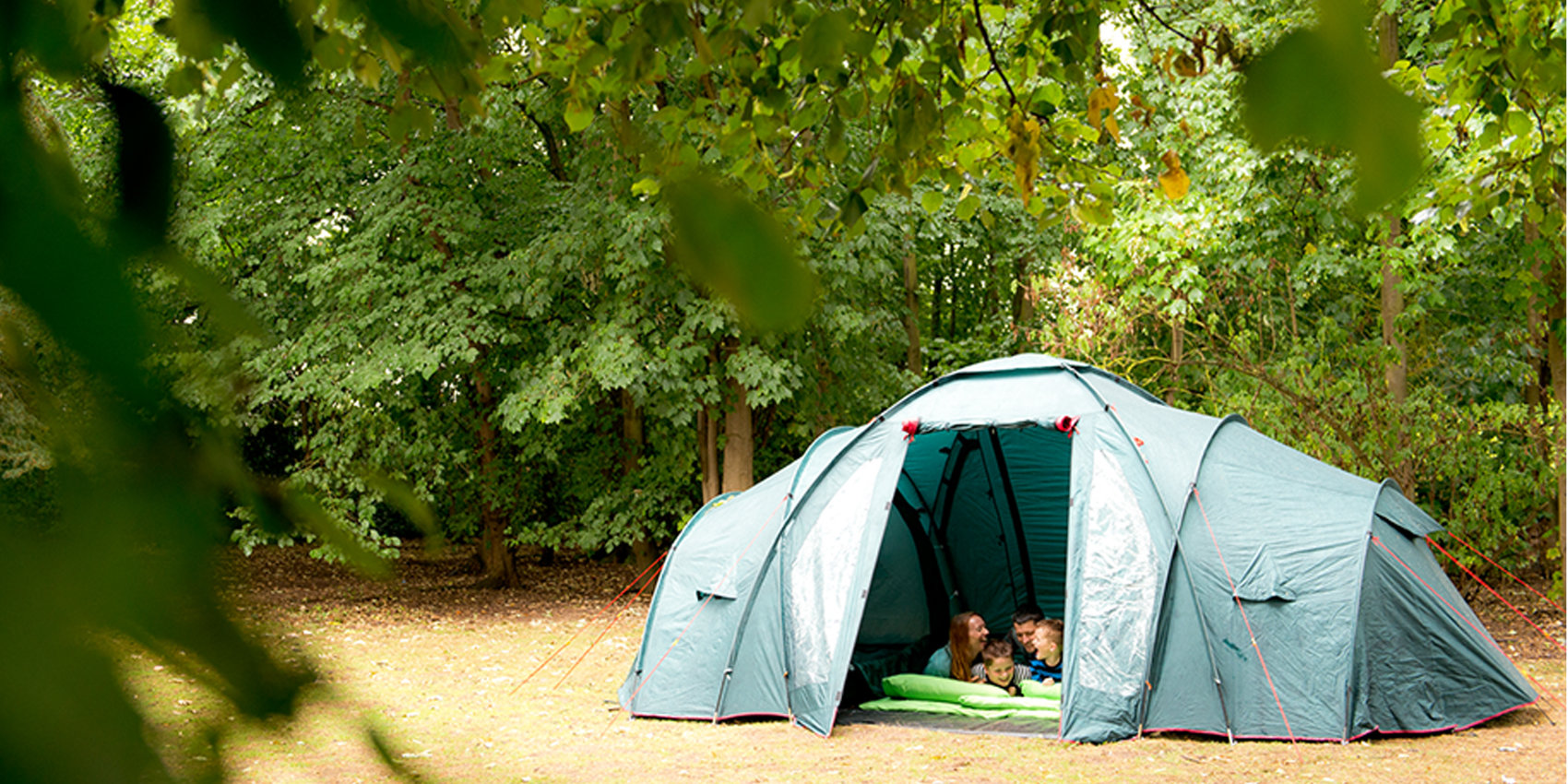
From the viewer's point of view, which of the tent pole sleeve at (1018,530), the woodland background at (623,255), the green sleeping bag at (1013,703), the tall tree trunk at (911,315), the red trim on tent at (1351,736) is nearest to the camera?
the woodland background at (623,255)

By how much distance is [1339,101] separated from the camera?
19.3 inches

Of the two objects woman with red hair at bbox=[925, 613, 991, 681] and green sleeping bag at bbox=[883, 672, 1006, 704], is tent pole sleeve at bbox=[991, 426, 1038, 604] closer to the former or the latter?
woman with red hair at bbox=[925, 613, 991, 681]

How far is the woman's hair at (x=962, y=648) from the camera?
20.7 ft

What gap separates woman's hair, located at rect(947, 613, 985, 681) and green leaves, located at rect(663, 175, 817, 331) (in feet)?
20.0

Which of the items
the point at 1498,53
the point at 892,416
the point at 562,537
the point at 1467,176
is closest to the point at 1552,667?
the point at 1467,176

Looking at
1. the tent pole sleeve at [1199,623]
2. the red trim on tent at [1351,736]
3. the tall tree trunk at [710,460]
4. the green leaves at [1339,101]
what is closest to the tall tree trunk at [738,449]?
the tall tree trunk at [710,460]

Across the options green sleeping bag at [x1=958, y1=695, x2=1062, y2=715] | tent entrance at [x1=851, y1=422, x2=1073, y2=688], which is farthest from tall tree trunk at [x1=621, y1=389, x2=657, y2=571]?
green sleeping bag at [x1=958, y1=695, x2=1062, y2=715]

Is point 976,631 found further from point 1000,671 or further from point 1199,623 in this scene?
point 1199,623

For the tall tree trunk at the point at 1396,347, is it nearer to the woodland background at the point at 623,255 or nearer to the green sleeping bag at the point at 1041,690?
the woodland background at the point at 623,255

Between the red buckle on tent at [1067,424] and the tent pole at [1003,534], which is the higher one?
the red buckle on tent at [1067,424]

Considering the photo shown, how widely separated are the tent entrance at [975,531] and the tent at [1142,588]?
0.67m

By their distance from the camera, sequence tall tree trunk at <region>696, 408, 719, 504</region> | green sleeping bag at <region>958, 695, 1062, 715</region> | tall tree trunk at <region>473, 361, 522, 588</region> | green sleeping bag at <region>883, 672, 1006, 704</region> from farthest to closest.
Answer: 1. tall tree trunk at <region>473, 361, 522, 588</region>
2. tall tree trunk at <region>696, 408, 719, 504</region>
3. green sleeping bag at <region>883, 672, 1006, 704</region>
4. green sleeping bag at <region>958, 695, 1062, 715</region>

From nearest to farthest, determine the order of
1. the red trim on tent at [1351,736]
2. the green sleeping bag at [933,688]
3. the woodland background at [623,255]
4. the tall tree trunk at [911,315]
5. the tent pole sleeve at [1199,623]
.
Result: the woodland background at [623,255] → the red trim on tent at [1351,736] → the tent pole sleeve at [1199,623] → the green sleeping bag at [933,688] → the tall tree trunk at [911,315]

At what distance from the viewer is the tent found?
17.1 feet
